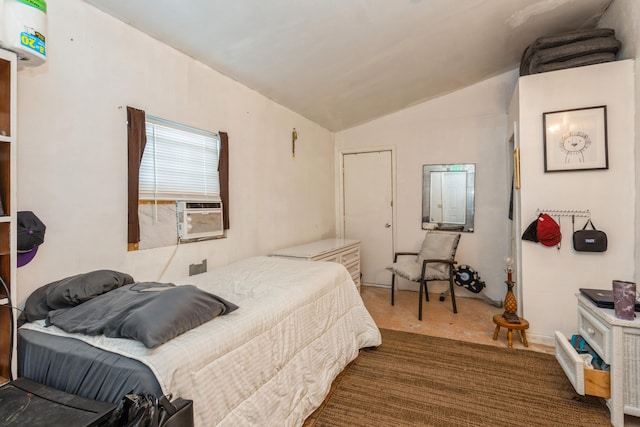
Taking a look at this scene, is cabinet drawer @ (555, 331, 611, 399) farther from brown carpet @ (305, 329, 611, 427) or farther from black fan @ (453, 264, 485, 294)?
black fan @ (453, 264, 485, 294)

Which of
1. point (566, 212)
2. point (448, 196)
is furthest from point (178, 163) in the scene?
point (448, 196)

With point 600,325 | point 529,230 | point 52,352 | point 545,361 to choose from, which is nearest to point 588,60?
point 529,230

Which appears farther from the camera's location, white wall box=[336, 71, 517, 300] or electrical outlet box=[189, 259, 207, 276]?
white wall box=[336, 71, 517, 300]

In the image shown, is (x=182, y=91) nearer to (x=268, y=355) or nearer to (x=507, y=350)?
→ (x=268, y=355)

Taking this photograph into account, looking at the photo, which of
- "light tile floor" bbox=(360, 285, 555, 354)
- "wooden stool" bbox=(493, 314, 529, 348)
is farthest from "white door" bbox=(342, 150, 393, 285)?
"wooden stool" bbox=(493, 314, 529, 348)

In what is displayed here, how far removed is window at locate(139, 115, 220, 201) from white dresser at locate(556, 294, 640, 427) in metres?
2.69

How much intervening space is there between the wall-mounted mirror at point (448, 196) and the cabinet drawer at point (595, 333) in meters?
2.06

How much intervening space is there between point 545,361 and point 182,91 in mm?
3389

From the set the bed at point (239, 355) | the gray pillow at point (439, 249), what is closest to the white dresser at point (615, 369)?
the bed at point (239, 355)

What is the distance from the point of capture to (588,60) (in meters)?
2.48

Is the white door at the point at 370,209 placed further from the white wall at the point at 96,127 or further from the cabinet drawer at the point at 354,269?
the white wall at the point at 96,127

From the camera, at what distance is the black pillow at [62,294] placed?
4.69 ft

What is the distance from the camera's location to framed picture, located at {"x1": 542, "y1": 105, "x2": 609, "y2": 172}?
2434mm

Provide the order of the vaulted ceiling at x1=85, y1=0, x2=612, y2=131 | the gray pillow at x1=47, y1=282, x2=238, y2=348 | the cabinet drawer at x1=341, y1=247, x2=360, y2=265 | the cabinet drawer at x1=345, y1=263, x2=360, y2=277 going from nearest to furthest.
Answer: the gray pillow at x1=47, y1=282, x2=238, y2=348 < the vaulted ceiling at x1=85, y1=0, x2=612, y2=131 < the cabinet drawer at x1=341, y1=247, x2=360, y2=265 < the cabinet drawer at x1=345, y1=263, x2=360, y2=277
